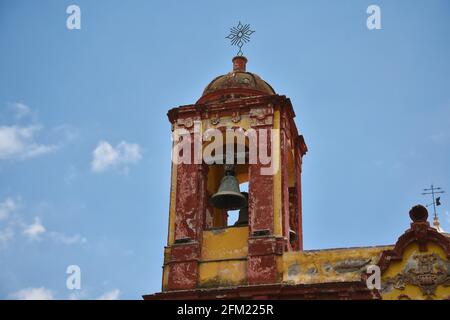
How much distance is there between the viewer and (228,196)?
13.7 meters

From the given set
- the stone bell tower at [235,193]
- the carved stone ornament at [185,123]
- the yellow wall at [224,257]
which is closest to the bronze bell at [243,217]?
the stone bell tower at [235,193]

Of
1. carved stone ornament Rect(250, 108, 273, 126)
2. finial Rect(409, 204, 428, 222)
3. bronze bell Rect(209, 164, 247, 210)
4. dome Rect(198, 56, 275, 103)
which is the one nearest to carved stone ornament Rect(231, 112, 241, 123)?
carved stone ornament Rect(250, 108, 273, 126)

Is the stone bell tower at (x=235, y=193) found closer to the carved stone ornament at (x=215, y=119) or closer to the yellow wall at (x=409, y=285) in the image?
the carved stone ornament at (x=215, y=119)

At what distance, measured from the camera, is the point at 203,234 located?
13.6 meters

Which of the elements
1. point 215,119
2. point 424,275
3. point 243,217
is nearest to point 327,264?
point 424,275

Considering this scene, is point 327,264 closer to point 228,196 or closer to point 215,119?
point 228,196

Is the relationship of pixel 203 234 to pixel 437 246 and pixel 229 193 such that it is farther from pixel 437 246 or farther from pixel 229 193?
pixel 437 246

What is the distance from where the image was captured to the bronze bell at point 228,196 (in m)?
13.7

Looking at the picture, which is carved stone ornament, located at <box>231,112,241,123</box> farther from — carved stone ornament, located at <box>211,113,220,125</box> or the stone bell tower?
carved stone ornament, located at <box>211,113,220,125</box>

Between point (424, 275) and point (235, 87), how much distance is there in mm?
4633
